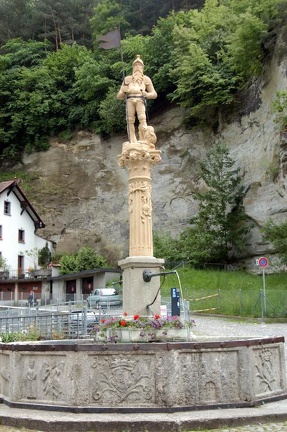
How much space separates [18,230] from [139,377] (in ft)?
150

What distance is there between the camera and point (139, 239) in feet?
44.3

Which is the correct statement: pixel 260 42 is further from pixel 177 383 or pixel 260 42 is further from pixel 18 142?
pixel 177 383

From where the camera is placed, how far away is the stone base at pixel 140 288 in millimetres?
12539

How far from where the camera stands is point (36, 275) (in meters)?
47.9

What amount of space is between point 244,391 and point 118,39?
1235cm

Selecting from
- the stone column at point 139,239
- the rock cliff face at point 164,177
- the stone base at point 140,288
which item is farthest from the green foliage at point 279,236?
the stone base at point 140,288

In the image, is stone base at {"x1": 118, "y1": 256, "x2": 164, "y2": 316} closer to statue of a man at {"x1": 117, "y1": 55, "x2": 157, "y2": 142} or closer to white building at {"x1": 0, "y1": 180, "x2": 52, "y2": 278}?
statue of a man at {"x1": 117, "y1": 55, "x2": 157, "y2": 142}

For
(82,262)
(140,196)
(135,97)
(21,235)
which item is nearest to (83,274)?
(82,262)

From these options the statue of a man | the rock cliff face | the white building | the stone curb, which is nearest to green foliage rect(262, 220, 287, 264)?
the rock cliff face

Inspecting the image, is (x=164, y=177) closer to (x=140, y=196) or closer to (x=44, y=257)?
(x=44, y=257)

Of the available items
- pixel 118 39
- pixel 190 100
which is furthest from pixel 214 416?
pixel 190 100

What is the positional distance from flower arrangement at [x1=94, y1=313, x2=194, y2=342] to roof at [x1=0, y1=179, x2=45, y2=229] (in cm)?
4129

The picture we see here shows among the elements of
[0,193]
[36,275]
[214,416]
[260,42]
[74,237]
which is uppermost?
[260,42]

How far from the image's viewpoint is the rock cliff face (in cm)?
3866
